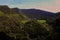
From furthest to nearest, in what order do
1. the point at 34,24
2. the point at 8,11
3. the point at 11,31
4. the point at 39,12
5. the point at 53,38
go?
the point at 39,12, the point at 8,11, the point at 34,24, the point at 11,31, the point at 53,38

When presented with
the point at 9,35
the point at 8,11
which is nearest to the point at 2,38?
the point at 9,35

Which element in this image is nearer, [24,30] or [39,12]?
[24,30]

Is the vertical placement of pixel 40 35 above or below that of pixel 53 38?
below

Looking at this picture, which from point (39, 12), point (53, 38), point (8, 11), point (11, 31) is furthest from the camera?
point (39, 12)

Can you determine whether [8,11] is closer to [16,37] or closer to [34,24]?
[34,24]

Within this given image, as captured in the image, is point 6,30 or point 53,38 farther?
point 6,30

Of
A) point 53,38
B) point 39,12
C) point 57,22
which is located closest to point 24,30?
point 57,22

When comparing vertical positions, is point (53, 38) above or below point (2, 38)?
above

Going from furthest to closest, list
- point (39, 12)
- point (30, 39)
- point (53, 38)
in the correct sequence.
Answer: point (39, 12), point (30, 39), point (53, 38)

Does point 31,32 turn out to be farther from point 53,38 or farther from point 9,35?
point 53,38
